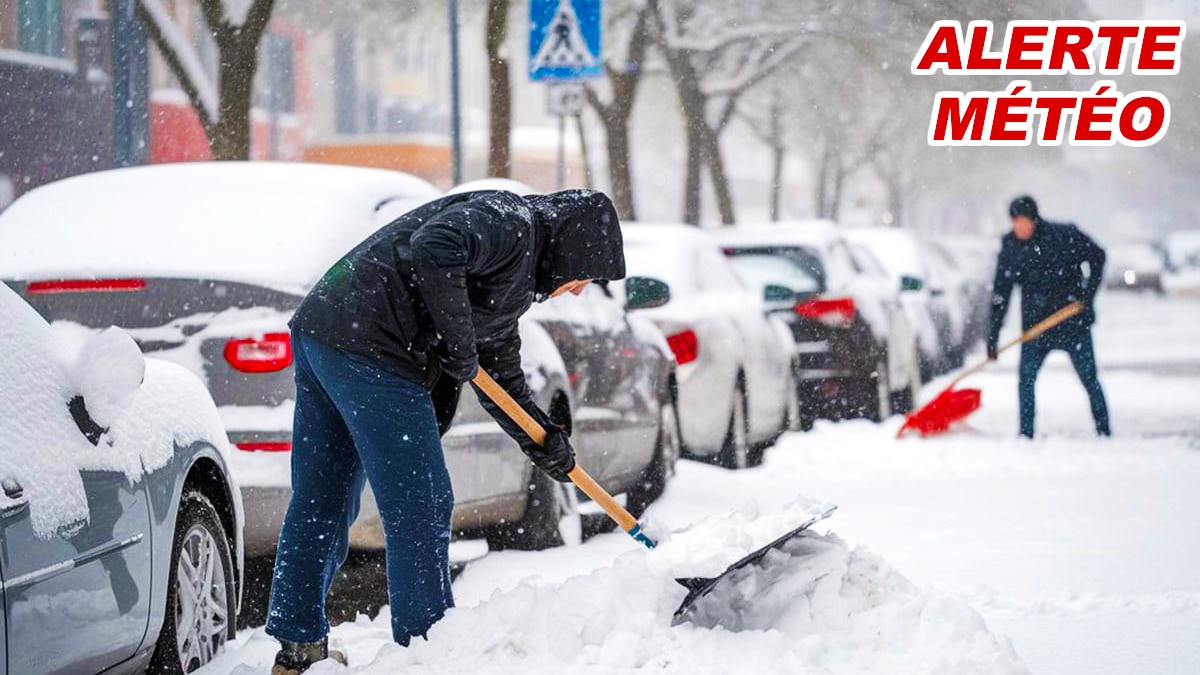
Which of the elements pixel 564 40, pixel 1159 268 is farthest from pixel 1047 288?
pixel 1159 268

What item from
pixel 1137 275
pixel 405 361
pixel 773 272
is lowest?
pixel 1137 275

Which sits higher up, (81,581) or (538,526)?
(81,581)

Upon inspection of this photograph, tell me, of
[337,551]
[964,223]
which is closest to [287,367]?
[337,551]

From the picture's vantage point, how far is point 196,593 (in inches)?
197

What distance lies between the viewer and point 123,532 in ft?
14.2

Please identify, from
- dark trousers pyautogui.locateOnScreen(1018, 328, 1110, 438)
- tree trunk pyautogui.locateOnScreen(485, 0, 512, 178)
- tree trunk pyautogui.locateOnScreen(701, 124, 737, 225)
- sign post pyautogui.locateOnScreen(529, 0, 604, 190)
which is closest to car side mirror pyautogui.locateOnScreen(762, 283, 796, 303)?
dark trousers pyautogui.locateOnScreen(1018, 328, 1110, 438)

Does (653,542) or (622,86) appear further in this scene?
(622,86)

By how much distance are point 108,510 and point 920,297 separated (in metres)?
13.2

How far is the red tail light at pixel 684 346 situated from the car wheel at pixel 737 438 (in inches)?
19.3

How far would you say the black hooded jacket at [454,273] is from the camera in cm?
445

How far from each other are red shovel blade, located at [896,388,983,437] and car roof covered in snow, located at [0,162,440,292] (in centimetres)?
599

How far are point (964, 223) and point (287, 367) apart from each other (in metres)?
90.7

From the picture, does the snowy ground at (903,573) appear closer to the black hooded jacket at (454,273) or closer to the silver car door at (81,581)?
the silver car door at (81,581)

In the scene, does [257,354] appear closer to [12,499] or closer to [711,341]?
[12,499]
